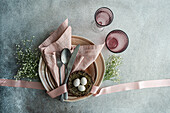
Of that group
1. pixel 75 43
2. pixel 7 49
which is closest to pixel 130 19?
pixel 75 43

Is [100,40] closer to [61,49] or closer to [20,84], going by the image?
[61,49]

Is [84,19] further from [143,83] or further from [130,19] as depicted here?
[143,83]

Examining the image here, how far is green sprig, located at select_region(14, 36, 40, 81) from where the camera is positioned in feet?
2.53

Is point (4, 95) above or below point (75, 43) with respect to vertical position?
below

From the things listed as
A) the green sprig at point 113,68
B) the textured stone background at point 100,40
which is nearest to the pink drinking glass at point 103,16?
the textured stone background at point 100,40

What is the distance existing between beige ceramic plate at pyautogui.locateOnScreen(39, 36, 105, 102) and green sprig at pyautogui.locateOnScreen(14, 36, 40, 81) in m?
0.05

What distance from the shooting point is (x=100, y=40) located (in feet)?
2.79

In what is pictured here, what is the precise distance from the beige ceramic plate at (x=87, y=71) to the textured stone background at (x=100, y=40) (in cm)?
10

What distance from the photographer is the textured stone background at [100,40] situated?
2.66 ft

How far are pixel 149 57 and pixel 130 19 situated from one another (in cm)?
24

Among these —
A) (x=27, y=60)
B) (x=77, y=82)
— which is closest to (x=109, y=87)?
(x=77, y=82)

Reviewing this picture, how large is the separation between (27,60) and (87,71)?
0.30 m

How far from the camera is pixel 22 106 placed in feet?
2.64

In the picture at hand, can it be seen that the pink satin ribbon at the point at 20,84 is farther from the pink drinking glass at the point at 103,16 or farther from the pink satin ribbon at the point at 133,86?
the pink drinking glass at the point at 103,16
